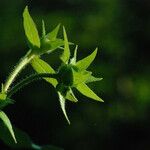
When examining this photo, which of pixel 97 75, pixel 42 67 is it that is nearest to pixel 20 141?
pixel 42 67

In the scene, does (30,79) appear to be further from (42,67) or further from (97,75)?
(97,75)

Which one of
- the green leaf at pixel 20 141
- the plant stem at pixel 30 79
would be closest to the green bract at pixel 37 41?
the plant stem at pixel 30 79

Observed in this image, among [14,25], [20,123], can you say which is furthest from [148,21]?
[20,123]

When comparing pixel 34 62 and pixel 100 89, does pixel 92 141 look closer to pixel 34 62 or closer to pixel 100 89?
pixel 100 89

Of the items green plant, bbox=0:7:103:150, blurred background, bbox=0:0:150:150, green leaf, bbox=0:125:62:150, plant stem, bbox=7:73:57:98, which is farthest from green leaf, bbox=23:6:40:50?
blurred background, bbox=0:0:150:150

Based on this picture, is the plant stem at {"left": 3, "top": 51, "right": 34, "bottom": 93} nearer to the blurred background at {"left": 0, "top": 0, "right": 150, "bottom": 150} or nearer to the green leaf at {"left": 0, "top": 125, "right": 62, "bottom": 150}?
the green leaf at {"left": 0, "top": 125, "right": 62, "bottom": 150}

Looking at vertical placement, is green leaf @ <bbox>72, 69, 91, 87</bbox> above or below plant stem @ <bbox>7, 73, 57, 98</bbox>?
below
